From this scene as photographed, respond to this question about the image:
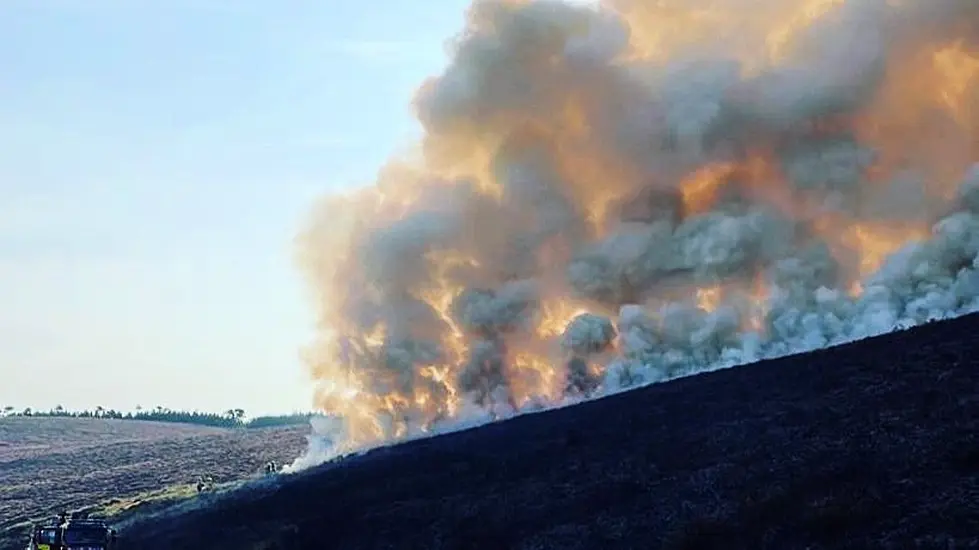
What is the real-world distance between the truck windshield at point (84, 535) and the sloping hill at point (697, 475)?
5368mm

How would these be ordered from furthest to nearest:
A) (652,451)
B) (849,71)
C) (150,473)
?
(150,473) < (849,71) < (652,451)

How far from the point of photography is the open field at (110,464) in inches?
2862

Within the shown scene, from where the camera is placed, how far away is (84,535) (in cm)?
3491

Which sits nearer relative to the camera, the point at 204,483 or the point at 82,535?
the point at 82,535

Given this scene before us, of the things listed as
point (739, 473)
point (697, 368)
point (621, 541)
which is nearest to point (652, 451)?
point (739, 473)

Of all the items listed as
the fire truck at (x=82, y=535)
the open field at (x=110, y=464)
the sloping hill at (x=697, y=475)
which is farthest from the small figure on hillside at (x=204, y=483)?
the fire truck at (x=82, y=535)

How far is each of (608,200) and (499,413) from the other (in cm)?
1569

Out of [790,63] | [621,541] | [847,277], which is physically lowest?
[621,541]

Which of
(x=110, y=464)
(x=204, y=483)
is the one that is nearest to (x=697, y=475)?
(x=204, y=483)

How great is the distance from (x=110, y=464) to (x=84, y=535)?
75565mm

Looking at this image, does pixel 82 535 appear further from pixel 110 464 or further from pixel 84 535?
pixel 110 464

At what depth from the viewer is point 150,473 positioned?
292ft

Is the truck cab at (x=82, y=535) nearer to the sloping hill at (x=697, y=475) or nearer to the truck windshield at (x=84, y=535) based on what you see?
the truck windshield at (x=84, y=535)

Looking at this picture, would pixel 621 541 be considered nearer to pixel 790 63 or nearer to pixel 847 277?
pixel 847 277
